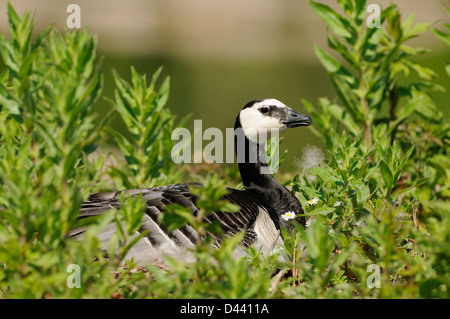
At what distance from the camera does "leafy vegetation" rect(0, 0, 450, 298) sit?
9.40ft

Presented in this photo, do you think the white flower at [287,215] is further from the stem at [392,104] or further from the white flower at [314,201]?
the stem at [392,104]

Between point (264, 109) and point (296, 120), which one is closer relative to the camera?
point (296, 120)

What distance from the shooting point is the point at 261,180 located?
569 centimetres

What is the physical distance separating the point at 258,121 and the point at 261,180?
62cm

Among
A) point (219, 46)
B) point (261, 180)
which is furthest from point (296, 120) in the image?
point (219, 46)

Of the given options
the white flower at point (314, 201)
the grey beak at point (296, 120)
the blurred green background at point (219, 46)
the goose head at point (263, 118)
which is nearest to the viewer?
the white flower at point (314, 201)

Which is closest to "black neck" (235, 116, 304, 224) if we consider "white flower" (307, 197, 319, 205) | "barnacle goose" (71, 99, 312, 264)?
"barnacle goose" (71, 99, 312, 264)

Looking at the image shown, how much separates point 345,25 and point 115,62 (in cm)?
1296

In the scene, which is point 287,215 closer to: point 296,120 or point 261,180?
point 261,180

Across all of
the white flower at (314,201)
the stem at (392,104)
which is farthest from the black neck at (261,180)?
the stem at (392,104)

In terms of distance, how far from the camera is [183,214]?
9.65 feet

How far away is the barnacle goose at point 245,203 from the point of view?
14.5 feet

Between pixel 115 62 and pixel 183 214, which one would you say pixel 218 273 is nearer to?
pixel 183 214
